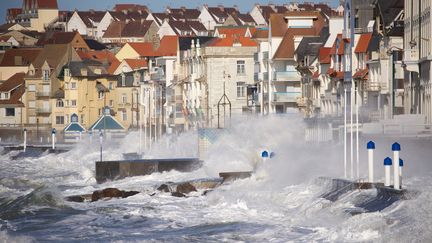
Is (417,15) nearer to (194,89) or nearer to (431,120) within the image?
(431,120)

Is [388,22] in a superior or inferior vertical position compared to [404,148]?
superior

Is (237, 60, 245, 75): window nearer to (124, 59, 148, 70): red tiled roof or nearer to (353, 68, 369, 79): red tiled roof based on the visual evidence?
(353, 68, 369, 79): red tiled roof

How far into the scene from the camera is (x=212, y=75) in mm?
100000

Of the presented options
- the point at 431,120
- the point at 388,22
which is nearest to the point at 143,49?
the point at 388,22

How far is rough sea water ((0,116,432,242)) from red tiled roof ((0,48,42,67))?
91842 millimetres

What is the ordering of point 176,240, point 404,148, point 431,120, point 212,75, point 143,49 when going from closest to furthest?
point 176,240
point 404,148
point 431,120
point 212,75
point 143,49

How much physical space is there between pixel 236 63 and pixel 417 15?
45523 millimetres

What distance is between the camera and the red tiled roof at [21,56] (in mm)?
156000

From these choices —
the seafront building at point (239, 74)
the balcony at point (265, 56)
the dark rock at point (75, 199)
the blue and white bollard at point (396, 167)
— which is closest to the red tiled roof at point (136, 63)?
the seafront building at point (239, 74)

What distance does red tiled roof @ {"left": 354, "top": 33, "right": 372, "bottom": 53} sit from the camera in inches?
2785

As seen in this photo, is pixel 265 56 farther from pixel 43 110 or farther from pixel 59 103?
pixel 43 110

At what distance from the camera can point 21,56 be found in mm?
157750

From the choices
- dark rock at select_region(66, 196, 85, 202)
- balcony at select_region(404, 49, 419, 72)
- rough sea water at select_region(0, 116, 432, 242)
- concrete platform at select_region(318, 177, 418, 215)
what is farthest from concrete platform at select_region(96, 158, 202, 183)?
concrete platform at select_region(318, 177, 418, 215)

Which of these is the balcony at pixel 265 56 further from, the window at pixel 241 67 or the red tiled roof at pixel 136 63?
the red tiled roof at pixel 136 63
